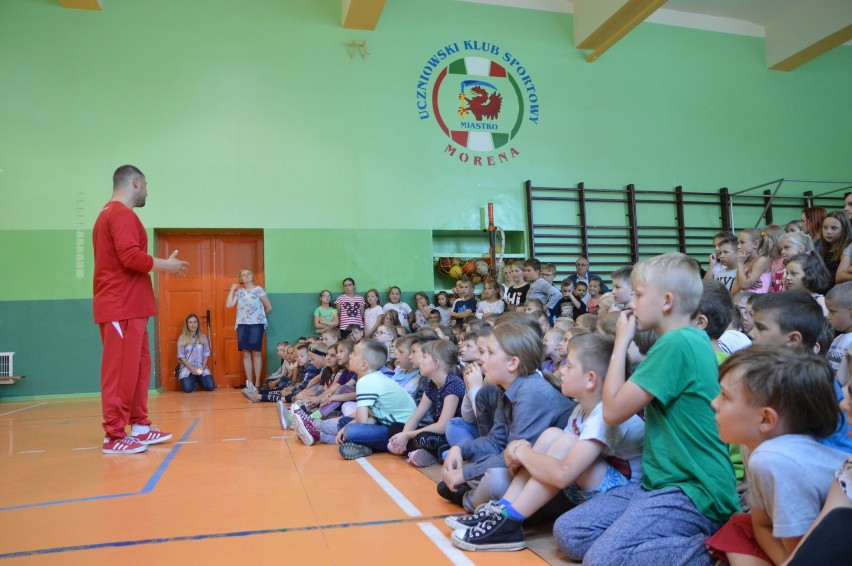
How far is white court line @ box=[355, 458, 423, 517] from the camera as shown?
257 cm

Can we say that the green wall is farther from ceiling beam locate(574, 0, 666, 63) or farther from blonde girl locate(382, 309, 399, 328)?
blonde girl locate(382, 309, 399, 328)

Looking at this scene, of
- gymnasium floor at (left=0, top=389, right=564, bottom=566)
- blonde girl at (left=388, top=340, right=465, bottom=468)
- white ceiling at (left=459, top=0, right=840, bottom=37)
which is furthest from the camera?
white ceiling at (left=459, top=0, right=840, bottom=37)

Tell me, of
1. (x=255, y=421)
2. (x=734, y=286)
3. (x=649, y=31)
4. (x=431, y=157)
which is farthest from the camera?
(x=649, y=31)

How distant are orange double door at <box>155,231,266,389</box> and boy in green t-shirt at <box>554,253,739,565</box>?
716cm

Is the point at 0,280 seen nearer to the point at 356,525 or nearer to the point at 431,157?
the point at 431,157

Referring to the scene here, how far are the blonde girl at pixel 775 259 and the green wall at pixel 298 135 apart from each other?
4520mm

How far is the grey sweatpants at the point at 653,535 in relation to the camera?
1.71m

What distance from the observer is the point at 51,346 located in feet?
25.6

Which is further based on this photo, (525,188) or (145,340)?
(525,188)

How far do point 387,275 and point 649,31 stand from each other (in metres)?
5.72

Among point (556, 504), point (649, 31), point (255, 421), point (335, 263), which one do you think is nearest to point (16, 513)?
point (556, 504)

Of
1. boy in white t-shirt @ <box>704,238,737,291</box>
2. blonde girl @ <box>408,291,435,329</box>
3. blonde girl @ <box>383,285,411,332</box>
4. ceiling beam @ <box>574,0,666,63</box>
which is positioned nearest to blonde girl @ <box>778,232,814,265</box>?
boy in white t-shirt @ <box>704,238,737,291</box>

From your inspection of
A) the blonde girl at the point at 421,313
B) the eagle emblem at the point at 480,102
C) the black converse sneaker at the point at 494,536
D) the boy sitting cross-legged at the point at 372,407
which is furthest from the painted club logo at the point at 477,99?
the black converse sneaker at the point at 494,536

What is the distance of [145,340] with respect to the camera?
159 inches
